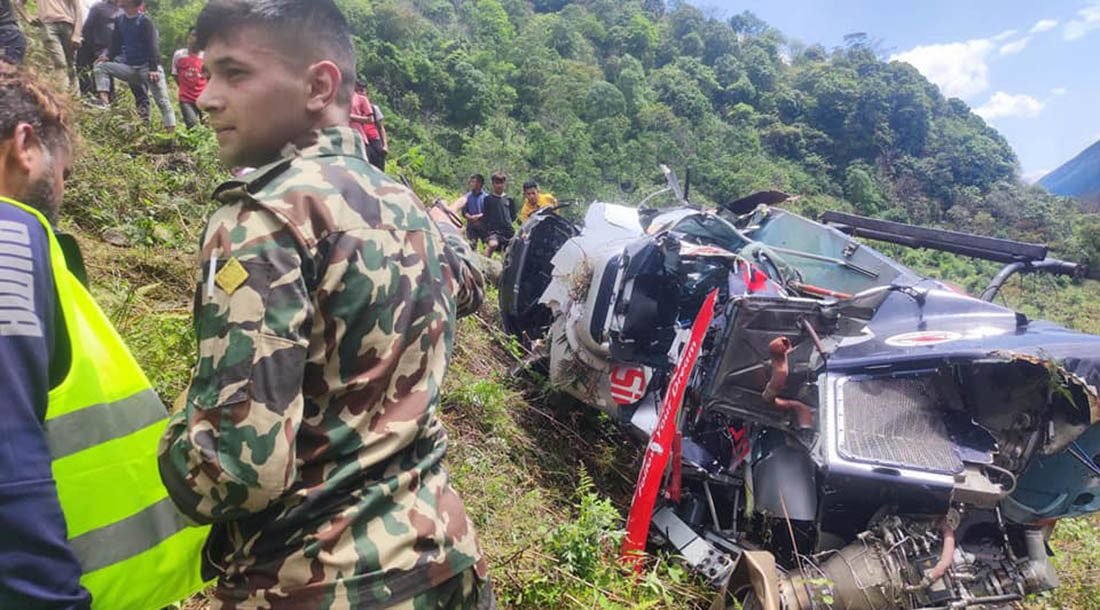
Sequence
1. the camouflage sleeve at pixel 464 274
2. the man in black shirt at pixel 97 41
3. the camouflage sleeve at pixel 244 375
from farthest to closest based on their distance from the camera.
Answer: the man in black shirt at pixel 97 41 → the camouflage sleeve at pixel 464 274 → the camouflage sleeve at pixel 244 375

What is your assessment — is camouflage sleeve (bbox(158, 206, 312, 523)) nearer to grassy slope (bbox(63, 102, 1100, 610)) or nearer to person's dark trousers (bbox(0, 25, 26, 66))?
grassy slope (bbox(63, 102, 1100, 610))

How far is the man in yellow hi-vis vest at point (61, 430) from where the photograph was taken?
87 centimetres

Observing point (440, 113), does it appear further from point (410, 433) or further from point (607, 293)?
point (410, 433)

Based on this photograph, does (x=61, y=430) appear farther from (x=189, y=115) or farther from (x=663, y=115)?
(x=663, y=115)

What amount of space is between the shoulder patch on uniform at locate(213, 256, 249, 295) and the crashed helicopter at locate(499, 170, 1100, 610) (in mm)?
2503

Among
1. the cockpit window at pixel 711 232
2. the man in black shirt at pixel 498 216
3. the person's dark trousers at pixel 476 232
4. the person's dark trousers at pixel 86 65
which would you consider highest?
the cockpit window at pixel 711 232

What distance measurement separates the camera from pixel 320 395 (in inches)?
37.8

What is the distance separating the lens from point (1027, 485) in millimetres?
3072

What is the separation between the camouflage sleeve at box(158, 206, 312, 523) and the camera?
84 centimetres

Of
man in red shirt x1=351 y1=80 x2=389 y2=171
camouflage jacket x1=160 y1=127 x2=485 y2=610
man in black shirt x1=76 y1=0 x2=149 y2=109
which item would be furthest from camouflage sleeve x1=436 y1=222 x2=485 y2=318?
man in black shirt x1=76 y1=0 x2=149 y2=109

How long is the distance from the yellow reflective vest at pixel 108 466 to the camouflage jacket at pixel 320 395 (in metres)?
0.11

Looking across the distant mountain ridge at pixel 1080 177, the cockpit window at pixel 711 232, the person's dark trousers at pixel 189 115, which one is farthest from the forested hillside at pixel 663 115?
the cockpit window at pixel 711 232

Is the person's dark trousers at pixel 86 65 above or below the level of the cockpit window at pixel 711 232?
below

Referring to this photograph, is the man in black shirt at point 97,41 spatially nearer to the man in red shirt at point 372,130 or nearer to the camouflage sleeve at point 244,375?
the man in red shirt at point 372,130
